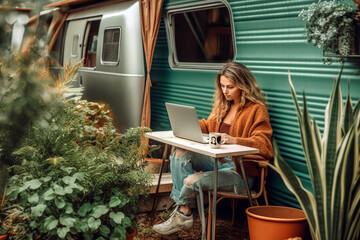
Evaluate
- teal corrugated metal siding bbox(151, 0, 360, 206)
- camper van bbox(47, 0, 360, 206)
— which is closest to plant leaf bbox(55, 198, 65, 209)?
camper van bbox(47, 0, 360, 206)

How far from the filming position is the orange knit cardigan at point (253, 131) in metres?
3.94

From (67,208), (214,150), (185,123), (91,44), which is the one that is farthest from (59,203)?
(91,44)

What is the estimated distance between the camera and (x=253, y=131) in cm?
409

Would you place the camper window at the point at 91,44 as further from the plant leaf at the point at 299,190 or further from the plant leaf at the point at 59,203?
the plant leaf at the point at 299,190

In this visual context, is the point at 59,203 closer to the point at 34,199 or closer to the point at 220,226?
the point at 34,199

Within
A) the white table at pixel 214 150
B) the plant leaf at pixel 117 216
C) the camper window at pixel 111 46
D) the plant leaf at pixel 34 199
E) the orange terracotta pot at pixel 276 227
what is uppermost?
the camper window at pixel 111 46

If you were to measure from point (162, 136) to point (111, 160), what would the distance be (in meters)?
0.81

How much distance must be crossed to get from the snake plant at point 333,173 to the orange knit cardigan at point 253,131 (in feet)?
2.69

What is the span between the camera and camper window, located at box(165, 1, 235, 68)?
5756mm

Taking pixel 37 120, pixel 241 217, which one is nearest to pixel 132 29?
pixel 241 217

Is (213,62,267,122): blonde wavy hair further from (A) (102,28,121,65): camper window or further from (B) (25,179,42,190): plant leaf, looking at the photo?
(A) (102,28,121,65): camper window

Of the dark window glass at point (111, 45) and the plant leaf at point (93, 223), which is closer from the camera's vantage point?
the plant leaf at point (93, 223)

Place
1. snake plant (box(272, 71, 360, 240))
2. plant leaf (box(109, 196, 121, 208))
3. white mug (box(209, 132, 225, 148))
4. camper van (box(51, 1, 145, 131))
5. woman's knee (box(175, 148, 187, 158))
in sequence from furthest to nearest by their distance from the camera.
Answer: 1. camper van (box(51, 1, 145, 131))
2. woman's knee (box(175, 148, 187, 158))
3. white mug (box(209, 132, 225, 148))
4. plant leaf (box(109, 196, 121, 208))
5. snake plant (box(272, 71, 360, 240))

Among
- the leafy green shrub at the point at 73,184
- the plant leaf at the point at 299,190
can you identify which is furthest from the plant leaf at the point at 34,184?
the plant leaf at the point at 299,190
